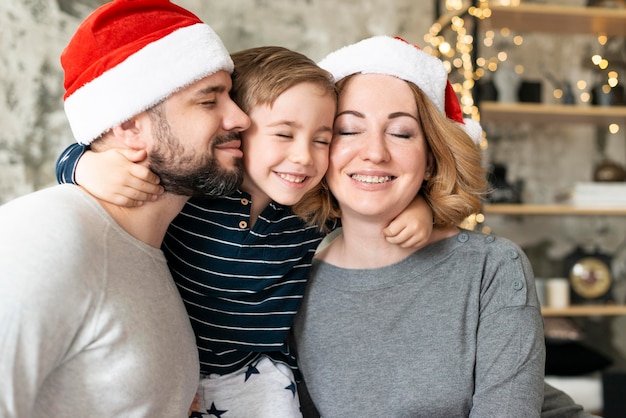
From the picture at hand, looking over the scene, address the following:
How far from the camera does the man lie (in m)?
1.07

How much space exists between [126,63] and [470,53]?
105 inches

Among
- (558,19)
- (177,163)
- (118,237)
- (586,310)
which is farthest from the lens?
(558,19)

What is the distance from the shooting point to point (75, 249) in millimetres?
1135

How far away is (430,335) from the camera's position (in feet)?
5.52

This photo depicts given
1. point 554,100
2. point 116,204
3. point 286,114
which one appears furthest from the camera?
point 554,100

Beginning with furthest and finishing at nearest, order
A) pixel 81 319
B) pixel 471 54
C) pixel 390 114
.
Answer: pixel 471 54 < pixel 390 114 < pixel 81 319

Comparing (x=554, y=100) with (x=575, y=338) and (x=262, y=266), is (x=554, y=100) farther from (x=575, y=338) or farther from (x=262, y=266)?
(x=262, y=266)

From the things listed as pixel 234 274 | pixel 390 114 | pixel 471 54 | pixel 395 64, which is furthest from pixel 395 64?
pixel 471 54

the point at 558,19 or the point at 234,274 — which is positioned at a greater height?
the point at 558,19

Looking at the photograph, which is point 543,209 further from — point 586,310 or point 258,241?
point 258,241

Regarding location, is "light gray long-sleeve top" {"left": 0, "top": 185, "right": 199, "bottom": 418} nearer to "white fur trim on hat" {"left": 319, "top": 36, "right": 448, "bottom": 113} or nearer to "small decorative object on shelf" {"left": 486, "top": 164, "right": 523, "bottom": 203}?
"white fur trim on hat" {"left": 319, "top": 36, "right": 448, "bottom": 113}

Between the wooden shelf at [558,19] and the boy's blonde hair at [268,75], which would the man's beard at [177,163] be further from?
the wooden shelf at [558,19]

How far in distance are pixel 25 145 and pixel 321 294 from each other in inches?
98.5

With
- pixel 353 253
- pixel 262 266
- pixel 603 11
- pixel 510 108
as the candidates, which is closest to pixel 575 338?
pixel 510 108
